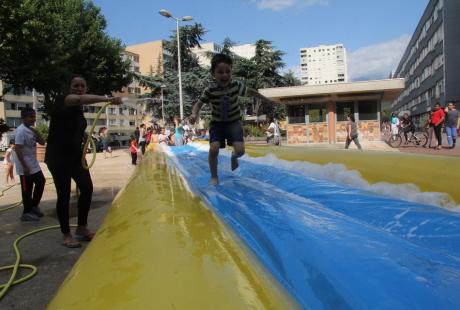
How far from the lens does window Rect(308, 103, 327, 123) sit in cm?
2377

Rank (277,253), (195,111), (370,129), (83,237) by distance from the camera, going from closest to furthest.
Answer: (277,253)
(83,237)
(195,111)
(370,129)

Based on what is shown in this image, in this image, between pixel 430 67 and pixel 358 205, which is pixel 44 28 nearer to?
pixel 358 205

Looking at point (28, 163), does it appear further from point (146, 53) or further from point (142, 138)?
point (146, 53)

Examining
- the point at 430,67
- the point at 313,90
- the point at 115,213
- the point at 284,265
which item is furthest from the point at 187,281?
the point at 430,67

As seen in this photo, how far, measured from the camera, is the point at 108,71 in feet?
103

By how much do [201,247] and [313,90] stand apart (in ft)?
72.6

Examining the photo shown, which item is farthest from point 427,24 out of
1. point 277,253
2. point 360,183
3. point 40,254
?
point 277,253

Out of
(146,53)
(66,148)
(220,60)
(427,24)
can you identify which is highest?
(146,53)

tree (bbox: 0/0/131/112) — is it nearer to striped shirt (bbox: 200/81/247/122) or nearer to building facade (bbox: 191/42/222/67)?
building facade (bbox: 191/42/222/67)

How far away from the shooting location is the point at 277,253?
73.0 inches

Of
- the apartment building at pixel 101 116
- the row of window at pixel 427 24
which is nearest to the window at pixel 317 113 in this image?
the row of window at pixel 427 24

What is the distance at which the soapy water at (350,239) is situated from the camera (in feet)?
4.67

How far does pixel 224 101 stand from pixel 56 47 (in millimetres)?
21205

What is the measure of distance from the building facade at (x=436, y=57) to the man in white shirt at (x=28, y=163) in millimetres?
37560
